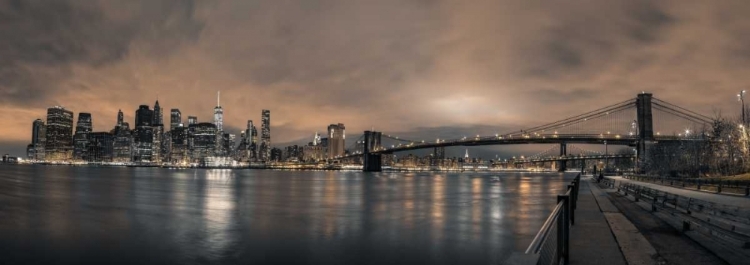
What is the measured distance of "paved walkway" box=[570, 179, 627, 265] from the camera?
371 inches

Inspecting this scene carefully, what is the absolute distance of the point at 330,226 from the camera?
2406cm

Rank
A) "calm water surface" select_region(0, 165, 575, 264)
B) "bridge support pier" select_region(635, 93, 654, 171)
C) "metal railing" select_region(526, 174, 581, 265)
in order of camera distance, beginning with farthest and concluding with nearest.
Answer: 1. "bridge support pier" select_region(635, 93, 654, 171)
2. "calm water surface" select_region(0, 165, 575, 264)
3. "metal railing" select_region(526, 174, 581, 265)

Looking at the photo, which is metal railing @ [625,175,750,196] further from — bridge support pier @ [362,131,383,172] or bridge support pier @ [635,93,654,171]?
bridge support pier @ [362,131,383,172]

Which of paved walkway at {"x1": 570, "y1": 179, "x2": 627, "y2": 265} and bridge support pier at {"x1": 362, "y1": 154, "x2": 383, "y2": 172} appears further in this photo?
bridge support pier at {"x1": 362, "y1": 154, "x2": 383, "y2": 172}

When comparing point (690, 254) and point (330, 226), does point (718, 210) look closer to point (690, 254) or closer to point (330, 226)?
point (690, 254)

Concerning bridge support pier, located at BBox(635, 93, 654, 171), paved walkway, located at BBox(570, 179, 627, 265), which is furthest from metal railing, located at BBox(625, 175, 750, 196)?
bridge support pier, located at BBox(635, 93, 654, 171)

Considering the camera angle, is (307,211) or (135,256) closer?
(135,256)

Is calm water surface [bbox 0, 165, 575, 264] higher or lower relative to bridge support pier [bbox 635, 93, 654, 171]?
lower

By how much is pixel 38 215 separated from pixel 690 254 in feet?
108

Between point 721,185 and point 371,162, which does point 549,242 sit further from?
point 371,162

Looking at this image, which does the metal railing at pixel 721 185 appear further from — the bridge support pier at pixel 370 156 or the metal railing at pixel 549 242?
the bridge support pier at pixel 370 156

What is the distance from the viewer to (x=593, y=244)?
11.1m

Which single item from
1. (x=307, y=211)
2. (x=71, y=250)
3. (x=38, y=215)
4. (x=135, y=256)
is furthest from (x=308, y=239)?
(x=38, y=215)

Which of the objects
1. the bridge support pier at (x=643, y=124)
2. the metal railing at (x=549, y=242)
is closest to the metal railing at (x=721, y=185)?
the metal railing at (x=549, y=242)
